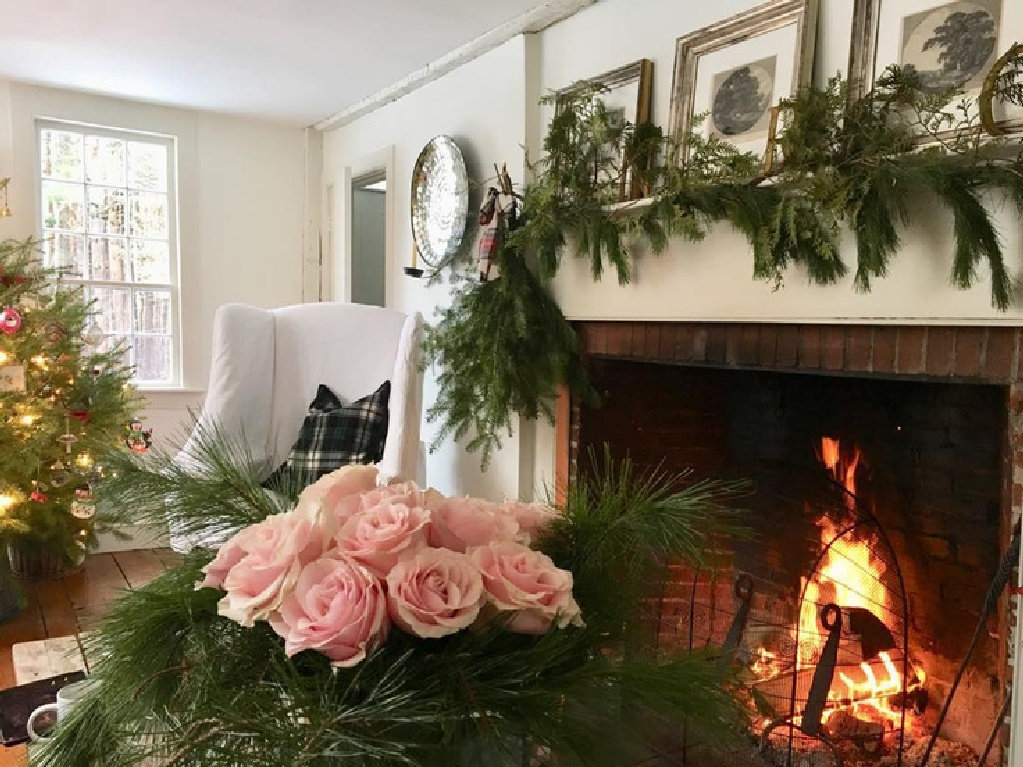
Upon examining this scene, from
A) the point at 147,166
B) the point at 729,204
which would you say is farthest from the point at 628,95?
the point at 147,166

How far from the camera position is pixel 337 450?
2881mm

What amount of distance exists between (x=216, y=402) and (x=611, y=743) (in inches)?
106

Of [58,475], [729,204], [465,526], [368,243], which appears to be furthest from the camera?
[368,243]

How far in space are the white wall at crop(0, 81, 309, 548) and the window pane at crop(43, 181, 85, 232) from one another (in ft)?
0.26

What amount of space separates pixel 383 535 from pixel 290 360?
8.91 feet

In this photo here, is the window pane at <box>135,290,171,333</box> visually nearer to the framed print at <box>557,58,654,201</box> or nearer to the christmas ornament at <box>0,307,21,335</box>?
the christmas ornament at <box>0,307,21,335</box>

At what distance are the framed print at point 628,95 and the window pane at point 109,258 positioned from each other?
2.60 metres

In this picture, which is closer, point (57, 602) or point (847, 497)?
point (847, 497)

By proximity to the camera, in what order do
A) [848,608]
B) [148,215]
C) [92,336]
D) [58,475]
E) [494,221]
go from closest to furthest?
[848,608], [494,221], [58,475], [92,336], [148,215]

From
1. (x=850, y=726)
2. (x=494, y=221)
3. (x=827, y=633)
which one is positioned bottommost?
(x=850, y=726)

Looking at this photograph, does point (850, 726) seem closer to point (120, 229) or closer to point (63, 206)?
point (120, 229)

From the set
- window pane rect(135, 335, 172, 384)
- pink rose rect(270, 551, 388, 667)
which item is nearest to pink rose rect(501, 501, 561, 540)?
pink rose rect(270, 551, 388, 667)

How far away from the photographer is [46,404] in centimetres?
300

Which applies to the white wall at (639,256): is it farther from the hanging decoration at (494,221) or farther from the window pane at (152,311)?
the window pane at (152,311)
